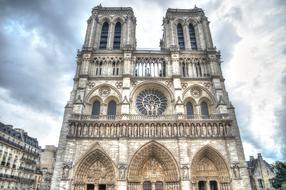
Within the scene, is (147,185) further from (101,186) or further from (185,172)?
(101,186)

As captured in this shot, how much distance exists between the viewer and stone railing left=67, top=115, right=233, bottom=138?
20172 mm

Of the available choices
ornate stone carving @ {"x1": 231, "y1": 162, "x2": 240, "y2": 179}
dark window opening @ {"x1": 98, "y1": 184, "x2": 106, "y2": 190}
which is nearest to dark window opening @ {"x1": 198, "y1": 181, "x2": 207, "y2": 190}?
ornate stone carving @ {"x1": 231, "y1": 162, "x2": 240, "y2": 179}

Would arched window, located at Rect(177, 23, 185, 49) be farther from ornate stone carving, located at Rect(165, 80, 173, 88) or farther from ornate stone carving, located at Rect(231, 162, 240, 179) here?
ornate stone carving, located at Rect(231, 162, 240, 179)

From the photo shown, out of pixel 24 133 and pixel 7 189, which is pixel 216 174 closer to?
pixel 7 189

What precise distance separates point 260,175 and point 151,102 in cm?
1672

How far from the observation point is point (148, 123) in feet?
67.7

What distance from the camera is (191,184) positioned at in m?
18.8

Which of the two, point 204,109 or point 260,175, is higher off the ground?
point 204,109

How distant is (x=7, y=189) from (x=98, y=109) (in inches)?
565

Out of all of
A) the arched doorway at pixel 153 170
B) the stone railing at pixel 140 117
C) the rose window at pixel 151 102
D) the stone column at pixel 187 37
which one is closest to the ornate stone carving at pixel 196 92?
the stone railing at pixel 140 117

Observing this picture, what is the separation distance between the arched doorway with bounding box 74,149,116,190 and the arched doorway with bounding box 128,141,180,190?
1.94 meters

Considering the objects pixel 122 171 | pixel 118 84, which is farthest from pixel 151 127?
pixel 118 84

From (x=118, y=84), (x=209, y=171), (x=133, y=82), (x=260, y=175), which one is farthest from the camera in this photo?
(x=260, y=175)

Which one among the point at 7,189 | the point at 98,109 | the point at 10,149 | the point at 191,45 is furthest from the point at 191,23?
the point at 7,189
